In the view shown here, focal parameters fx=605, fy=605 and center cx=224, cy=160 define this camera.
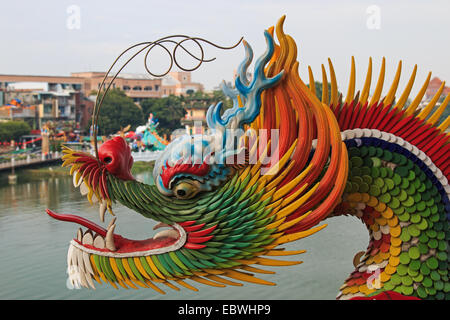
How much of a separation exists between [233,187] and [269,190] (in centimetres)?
26

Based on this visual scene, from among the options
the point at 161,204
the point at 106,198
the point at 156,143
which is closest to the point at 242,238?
the point at 161,204

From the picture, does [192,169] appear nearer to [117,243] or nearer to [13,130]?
[117,243]

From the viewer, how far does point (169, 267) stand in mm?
4438

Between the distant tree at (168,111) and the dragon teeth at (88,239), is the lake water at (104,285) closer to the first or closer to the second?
the dragon teeth at (88,239)

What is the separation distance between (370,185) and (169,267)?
164 cm

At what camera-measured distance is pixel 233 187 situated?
14.5 feet

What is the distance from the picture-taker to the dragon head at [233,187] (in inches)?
172

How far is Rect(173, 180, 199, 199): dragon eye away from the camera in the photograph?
4.42m

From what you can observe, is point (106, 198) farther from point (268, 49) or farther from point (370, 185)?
point (370, 185)

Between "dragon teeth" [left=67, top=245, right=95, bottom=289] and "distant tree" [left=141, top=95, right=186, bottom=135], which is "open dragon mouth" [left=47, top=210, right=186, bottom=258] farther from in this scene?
"distant tree" [left=141, top=95, right=186, bottom=135]

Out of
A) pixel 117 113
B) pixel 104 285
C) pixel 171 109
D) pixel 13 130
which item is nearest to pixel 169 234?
pixel 104 285

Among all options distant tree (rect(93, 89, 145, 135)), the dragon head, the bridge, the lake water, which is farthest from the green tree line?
the dragon head

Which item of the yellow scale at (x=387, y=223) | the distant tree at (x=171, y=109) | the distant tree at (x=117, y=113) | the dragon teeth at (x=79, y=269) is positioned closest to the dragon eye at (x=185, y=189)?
the dragon teeth at (x=79, y=269)

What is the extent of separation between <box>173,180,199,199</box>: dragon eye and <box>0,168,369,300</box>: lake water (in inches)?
180
